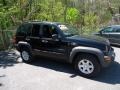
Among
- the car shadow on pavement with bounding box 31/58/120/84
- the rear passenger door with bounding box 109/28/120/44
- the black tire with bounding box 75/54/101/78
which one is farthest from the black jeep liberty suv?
the rear passenger door with bounding box 109/28/120/44

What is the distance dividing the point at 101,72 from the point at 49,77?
1808 mm

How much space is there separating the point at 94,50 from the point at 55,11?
1062cm

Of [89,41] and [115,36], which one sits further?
[115,36]

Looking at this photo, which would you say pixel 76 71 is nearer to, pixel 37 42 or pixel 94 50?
pixel 94 50

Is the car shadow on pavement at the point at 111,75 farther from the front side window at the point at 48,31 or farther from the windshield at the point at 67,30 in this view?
the front side window at the point at 48,31

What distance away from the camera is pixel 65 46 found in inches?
288

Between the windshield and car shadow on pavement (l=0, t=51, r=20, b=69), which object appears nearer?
the windshield

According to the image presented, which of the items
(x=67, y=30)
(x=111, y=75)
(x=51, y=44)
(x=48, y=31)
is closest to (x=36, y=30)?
(x=48, y=31)

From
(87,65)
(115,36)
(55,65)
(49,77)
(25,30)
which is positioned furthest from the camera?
(115,36)

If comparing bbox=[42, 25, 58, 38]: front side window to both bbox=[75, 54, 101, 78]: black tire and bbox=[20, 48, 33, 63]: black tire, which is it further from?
bbox=[75, 54, 101, 78]: black tire

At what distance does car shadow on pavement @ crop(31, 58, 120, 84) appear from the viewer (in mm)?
6809

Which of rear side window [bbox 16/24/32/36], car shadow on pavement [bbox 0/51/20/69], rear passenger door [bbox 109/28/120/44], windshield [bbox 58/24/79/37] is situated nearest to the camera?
windshield [bbox 58/24/79/37]

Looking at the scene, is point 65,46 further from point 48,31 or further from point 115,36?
point 115,36

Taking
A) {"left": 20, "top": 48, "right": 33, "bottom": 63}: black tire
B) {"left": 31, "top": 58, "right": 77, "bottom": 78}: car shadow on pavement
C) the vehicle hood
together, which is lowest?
{"left": 31, "top": 58, "right": 77, "bottom": 78}: car shadow on pavement
